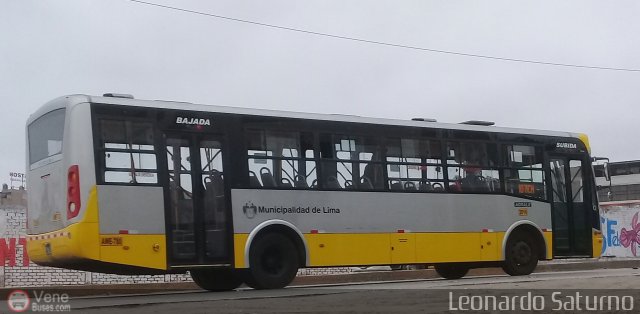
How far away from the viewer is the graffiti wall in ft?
111

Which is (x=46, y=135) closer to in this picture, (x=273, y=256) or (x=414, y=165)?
(x=273, y=256)

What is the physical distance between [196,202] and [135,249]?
1.26m

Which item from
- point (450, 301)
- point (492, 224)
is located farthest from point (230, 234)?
point (492, 224)

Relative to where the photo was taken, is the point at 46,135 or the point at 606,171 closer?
the point at 46,135

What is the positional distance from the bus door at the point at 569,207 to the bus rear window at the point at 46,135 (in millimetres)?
10360

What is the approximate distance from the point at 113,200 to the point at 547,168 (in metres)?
9.76

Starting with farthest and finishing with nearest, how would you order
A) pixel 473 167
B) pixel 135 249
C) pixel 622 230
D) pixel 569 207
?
pixel 622 230 → pixel 569 207 → pixel 473 167 → pixel 135 249

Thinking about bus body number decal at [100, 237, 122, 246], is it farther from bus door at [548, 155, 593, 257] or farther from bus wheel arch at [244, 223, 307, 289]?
bus door at [548, 155, 593, 257]

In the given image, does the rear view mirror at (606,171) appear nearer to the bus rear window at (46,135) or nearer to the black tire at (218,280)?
the black tire at (218,280)

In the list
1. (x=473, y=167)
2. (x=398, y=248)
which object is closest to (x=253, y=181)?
(x=398, y=248)

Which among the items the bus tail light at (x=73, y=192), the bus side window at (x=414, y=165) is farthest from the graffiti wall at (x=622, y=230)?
the bus tail light at (x=73, y=192)

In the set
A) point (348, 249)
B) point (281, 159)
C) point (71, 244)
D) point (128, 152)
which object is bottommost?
point (348, 249)

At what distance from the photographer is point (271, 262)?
48.0ft

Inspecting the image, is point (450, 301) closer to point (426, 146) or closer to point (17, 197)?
point (426, 146)
